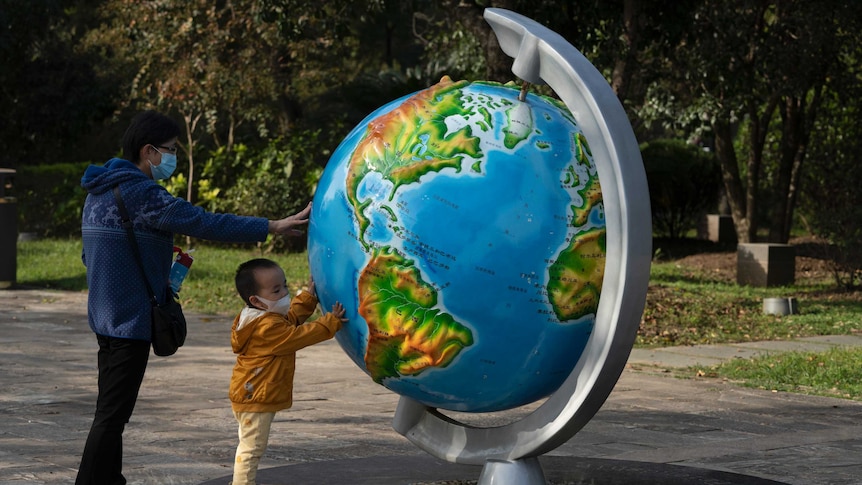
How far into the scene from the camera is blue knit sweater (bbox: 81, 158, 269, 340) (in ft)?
17.3

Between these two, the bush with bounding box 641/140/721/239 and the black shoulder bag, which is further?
the bush with bounding box 641/140/721/239

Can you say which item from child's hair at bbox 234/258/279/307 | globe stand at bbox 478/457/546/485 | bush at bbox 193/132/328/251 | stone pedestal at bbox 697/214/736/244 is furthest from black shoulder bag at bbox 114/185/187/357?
stone pedestal at bbox 697/214/736/244

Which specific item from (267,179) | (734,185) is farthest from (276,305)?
(734,185)

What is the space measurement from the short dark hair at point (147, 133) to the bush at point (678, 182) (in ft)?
60.0

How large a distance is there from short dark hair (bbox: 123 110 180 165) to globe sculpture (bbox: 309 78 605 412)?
806mm

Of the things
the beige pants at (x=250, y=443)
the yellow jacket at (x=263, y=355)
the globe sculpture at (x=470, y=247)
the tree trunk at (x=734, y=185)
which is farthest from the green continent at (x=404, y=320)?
the tree trunk at (x=734, y=185)

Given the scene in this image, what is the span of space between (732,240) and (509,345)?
69.1 feet

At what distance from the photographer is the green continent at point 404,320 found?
16.2 ft

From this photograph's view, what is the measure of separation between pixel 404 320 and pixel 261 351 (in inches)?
26.9

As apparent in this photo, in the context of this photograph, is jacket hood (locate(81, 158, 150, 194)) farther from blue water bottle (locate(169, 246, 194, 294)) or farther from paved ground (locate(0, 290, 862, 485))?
paved ground (locate(0, 290, 862, 485))

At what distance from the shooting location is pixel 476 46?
19.5 meters

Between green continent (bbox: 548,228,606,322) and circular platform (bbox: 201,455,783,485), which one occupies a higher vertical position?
green continent (bbox: 548,228,606,322)

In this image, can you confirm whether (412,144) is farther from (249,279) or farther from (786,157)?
(786,157)

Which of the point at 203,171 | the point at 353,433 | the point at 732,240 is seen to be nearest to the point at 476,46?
the point at 203,171
